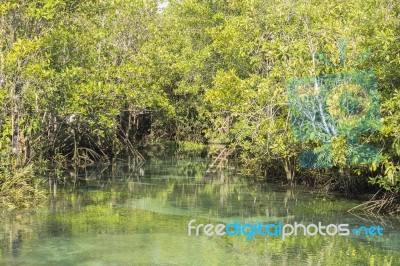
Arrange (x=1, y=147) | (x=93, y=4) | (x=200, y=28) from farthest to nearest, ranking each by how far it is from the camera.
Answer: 1. (x=200, y=28)
2. (x=93, y=4)
3. (x=1, y=147)

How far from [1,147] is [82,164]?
6.05 m

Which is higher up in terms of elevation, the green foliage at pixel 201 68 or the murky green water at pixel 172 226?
the green foliage at pixel 201 68

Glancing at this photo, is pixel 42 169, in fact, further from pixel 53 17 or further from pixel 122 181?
pixel 53 17

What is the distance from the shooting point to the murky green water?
6.81 metres

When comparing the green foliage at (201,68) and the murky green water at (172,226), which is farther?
the green foliage at (201,68)

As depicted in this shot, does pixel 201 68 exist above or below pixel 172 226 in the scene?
above

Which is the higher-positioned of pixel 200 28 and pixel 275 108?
pixel 200 28

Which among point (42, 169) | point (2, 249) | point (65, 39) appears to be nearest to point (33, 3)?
point (65, 39)

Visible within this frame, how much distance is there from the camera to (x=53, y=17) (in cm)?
1094

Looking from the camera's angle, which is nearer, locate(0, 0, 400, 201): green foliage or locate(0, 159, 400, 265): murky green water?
locate(0, 159, 400, 265): murky green water

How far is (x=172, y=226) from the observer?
852cm

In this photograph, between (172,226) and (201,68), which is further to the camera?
(201,68)

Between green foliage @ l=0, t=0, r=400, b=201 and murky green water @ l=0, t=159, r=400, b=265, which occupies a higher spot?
green foliage @ l=0, t=0, r=400, b=201

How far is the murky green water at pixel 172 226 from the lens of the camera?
6812 mm
